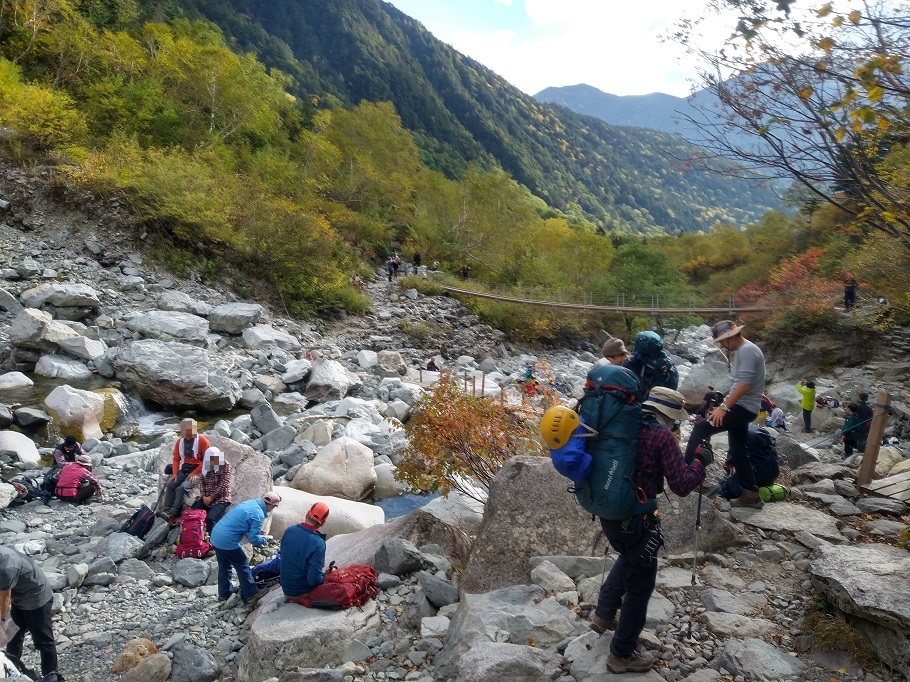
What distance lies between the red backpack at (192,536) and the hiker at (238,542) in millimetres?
934

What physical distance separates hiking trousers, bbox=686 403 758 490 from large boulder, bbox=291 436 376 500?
15.8 ft

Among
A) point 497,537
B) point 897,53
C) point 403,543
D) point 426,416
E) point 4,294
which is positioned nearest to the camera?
point 897,53

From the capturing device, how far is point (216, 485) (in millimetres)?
5875

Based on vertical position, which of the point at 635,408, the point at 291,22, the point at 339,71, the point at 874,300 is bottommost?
the point at 635,408

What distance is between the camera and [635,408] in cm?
248

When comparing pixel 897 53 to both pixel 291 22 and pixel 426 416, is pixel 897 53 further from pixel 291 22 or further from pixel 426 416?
pixel 291 22

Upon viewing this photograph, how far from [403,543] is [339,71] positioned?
9791cm

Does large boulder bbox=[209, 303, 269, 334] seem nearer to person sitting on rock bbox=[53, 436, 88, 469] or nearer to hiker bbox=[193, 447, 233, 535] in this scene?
person sitting on rock bbox=[53, 436, 88, 469]

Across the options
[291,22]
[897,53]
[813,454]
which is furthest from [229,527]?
[291,22]

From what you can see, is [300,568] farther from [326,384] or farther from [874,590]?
[326,384]

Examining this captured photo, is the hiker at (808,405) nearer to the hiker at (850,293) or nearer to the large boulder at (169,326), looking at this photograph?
the hiker at (850,293)

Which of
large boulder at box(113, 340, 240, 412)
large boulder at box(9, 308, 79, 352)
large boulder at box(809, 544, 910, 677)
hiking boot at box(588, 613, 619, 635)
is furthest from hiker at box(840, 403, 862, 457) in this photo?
large boulder at box(9, 308, 79, 352)

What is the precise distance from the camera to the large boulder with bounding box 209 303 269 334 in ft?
50.2

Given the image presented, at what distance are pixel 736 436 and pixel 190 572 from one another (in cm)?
484
